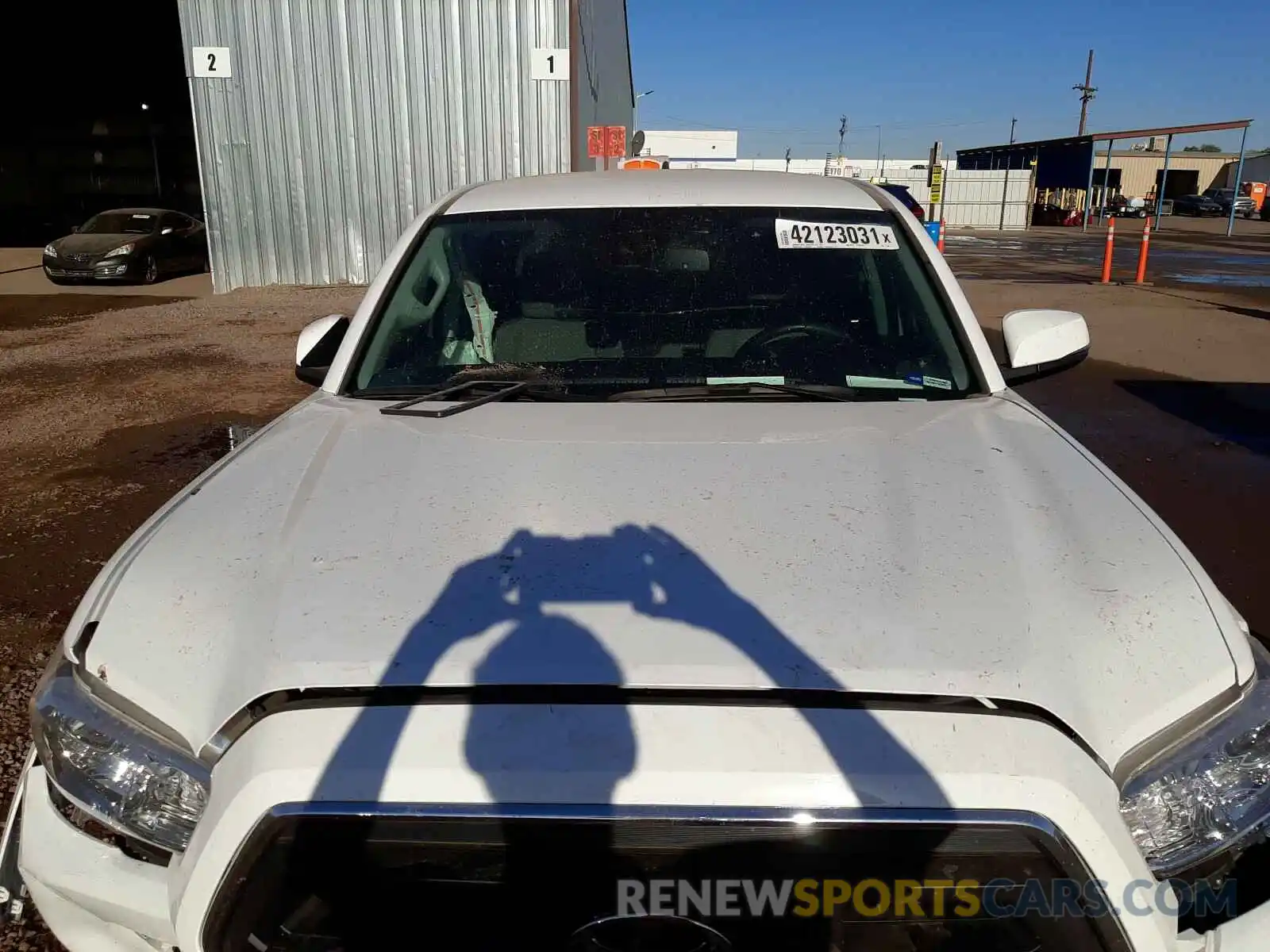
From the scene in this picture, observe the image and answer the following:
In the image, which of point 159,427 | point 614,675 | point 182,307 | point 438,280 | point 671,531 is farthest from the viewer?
point 182,307

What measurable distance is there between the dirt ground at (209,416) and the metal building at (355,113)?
190 centimetres

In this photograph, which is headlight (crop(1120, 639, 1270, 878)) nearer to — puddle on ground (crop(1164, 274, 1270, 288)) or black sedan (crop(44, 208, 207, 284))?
puddle on ground (crop(1164, 274, 1270, 288))

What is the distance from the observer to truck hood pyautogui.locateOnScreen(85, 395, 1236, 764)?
1510 millimetres

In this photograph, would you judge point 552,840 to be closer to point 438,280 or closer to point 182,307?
point 438,280

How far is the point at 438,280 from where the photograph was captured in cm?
302

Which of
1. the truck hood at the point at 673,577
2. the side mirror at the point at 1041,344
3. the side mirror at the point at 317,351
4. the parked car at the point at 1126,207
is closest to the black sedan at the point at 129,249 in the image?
the side mirror at the point at 317,351

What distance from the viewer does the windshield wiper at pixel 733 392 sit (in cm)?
262

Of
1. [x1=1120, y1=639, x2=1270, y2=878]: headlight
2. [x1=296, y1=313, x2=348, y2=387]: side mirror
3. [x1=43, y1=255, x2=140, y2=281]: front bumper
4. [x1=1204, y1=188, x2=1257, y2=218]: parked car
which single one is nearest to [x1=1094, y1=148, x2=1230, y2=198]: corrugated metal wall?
[x1=1204, y1=188, x2=1257, y2=218]: parked car

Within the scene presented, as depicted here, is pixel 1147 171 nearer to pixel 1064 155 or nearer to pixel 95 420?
pixel 1064 155

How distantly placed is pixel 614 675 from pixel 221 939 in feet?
2.15

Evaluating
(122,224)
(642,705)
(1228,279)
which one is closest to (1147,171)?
(1228,279)

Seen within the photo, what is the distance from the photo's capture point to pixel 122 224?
19125 mm

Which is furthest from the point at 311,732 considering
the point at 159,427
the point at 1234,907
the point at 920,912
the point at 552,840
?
the point at 159,427

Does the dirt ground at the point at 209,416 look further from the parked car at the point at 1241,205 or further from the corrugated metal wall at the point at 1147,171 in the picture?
the corrugated metal wall at the point at 1147,171
